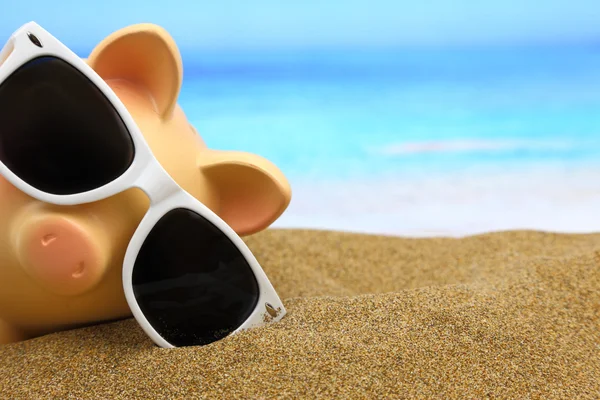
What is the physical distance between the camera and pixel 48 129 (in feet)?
3.21

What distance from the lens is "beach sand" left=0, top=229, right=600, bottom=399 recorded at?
919 mm

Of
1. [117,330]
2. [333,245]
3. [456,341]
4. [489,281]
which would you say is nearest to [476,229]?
[333,245]

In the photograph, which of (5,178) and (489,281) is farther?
(489,281)

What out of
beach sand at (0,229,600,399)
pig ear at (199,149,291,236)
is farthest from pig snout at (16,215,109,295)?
pig ear at (199,149,291,236)

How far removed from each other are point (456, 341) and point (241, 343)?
0.35m

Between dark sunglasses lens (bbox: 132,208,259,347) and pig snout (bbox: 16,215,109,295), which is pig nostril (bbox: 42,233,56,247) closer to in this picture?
pig snout (bbox: 16,215,109,295)

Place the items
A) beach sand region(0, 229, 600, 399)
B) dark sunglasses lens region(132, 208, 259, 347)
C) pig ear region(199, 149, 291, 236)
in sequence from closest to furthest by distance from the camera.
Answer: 1. beach sand region(0, 229, 600, 399)
2. dark sunglasses lens region(132, 208, 259, 347)
3. pig ear region(199, 149, 291, 236)

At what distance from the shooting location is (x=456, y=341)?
3.34ft

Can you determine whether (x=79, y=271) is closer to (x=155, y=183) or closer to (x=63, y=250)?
(x=63, y=250)

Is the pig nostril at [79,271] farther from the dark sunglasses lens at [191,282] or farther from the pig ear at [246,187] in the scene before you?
the pig ear at [246,187]

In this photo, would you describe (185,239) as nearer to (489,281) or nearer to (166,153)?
Result: (166,153)

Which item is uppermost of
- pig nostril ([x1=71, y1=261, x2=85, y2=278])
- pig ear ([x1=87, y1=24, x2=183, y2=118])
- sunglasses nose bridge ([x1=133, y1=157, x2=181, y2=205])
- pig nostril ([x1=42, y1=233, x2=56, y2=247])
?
pig ear ([x1=87, y1=24, x2=183, y2=118])

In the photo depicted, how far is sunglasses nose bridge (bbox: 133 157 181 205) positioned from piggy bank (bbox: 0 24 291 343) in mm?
32

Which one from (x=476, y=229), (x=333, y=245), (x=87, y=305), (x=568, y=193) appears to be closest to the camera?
(x=87, y=305)
